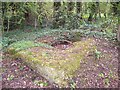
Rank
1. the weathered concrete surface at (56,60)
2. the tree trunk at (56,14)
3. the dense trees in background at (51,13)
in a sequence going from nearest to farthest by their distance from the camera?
the weathered concrete surface at (56,60) < the dense trees in background at (51,13) < the tree trunk at (56,14)

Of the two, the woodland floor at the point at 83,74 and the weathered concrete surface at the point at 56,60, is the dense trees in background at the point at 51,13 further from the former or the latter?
the woodland floor at the point at 83,74

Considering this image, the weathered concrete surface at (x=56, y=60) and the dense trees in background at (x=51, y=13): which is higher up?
the dense trees in background at (x=51, y=13)

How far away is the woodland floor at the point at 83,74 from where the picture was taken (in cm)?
418

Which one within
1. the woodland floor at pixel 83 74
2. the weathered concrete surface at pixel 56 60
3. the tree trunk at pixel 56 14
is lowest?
the woodland floor at pixel 83 74

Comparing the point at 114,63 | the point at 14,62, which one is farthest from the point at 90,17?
the point at 14,62

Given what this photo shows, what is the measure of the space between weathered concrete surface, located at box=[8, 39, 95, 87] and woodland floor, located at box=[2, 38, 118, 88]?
0.39ft

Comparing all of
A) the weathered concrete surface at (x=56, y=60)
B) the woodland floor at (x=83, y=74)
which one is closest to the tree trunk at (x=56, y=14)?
the weathered concrete surface at (x=56, y=60)

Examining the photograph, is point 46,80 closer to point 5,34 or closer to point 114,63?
point 114,63

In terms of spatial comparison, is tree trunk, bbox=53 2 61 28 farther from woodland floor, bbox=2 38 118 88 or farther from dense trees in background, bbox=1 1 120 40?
woodland floor, bbox=2 38 118 88

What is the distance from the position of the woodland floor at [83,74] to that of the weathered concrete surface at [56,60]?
12cm

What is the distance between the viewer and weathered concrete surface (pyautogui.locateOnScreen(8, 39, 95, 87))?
4.09 metres

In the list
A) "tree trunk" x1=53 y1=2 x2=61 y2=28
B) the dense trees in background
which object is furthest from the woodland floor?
"tree trunk" x1=53 y1=2 x2=61 y2=28

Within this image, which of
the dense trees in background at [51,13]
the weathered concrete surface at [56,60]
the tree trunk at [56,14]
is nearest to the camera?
the weathered concrete surface at [56,60]

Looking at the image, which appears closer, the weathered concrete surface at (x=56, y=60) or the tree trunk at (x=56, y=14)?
the weathered concrete surface at (x=56, y=60)
